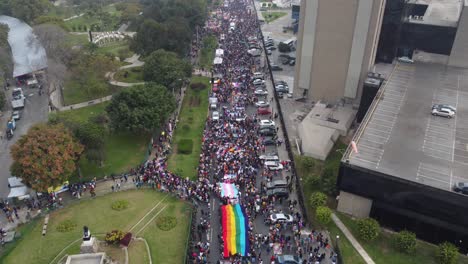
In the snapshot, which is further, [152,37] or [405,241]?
[152,37]

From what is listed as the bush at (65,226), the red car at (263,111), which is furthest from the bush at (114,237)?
the red car at (263,111)

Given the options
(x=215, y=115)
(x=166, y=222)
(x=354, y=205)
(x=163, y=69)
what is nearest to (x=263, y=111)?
(x=215, y=115)

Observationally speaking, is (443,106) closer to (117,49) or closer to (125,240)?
(125,240)

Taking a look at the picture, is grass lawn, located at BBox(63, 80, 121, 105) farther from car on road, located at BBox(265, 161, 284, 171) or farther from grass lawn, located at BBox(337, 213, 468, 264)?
grass lawn, located at BBox(337, 213, 468, 264)

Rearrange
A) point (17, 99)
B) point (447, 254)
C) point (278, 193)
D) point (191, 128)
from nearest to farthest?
point (447, 254), point (278, 193), point (191, 128), point (17, 99)

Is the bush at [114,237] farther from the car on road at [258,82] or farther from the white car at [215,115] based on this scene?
the car on road at [258,82]

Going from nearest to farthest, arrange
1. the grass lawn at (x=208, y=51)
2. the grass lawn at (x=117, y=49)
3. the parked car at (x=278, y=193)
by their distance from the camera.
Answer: the parked car at (x=278, y=193)
the grass lawn at (x=117, y=49)
the grass lawn at (x=208, y=51)
